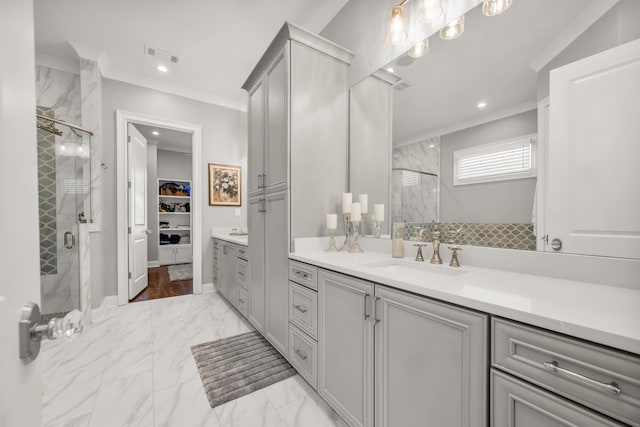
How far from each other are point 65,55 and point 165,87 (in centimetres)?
100

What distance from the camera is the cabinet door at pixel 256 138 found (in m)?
2.35

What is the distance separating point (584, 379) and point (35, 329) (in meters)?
1.14

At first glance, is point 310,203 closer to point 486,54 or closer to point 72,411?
point 486,54

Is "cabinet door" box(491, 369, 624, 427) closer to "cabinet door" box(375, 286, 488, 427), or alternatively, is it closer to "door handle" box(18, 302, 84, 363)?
"cabinet door" box(375, 286, 488, 427)

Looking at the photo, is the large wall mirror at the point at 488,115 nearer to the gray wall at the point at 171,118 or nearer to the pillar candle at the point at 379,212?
the pillar candle at the point at 379,212

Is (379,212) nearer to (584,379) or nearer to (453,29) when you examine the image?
(453,29)

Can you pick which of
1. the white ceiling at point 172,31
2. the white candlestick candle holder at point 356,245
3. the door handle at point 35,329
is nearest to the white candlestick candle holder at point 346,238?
the white candlestick candle holder at point 356,245

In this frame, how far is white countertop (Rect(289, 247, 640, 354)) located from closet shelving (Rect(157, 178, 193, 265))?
598cm

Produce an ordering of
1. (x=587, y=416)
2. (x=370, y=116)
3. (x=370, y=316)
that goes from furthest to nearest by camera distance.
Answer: (x=370, y=116) < (x=370, y=316) < (x=587, y=416)

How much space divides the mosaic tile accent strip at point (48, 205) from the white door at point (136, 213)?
2.28ft

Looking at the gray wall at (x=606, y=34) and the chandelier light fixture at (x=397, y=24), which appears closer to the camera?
the gray wall at (x=606, y=34)

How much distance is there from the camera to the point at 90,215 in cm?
296

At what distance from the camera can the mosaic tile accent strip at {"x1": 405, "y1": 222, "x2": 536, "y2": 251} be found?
3.85ft

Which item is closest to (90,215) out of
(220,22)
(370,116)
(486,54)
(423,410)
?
(220,22)
